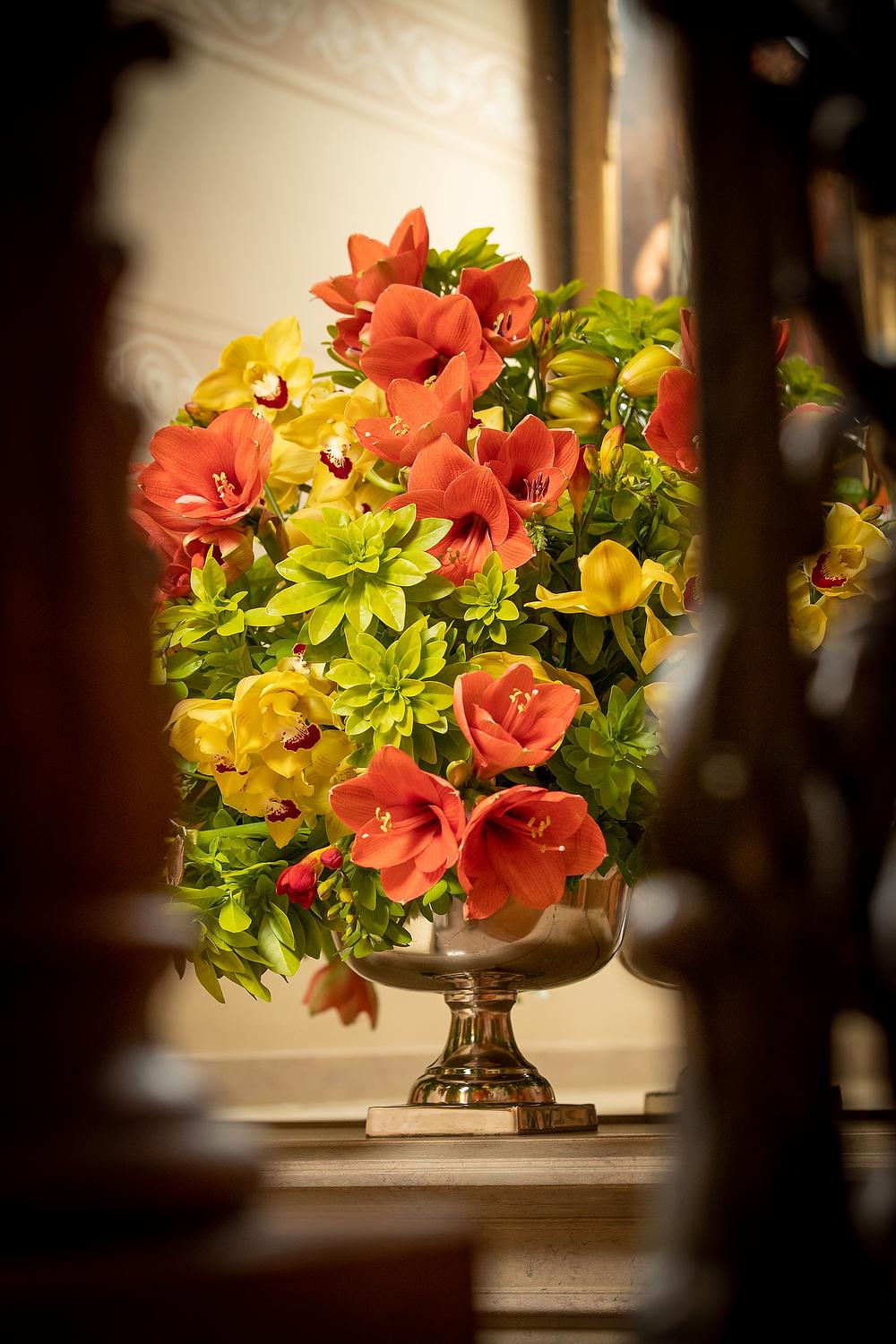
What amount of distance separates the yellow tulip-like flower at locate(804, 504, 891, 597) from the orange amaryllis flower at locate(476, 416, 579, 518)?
0.11 meters

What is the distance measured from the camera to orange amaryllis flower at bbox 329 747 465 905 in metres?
0.47

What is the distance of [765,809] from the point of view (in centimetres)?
23

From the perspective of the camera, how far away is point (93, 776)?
0.69 ft

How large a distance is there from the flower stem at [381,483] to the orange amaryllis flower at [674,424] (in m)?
0.11

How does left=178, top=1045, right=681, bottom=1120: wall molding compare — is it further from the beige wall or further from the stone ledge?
the stone ledge

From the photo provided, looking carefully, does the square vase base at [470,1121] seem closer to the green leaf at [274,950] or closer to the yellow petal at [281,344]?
the green leaf at [274,950]

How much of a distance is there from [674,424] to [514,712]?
0.48 feet

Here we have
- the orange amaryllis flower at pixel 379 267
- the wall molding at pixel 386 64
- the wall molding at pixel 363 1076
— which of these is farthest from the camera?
the wall molding at pixel 386 64

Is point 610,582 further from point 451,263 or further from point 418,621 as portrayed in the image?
point 451,263

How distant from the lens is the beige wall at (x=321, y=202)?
1027 millimetres

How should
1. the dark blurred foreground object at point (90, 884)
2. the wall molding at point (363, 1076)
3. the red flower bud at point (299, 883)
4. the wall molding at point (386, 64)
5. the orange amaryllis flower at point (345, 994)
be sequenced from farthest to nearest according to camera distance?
the wall molding at point (386, 64) → the wall molding at point (363, 1076) → the orange amaryllis flower at point (345, 994) → the red flower bud at point (299, 883) → the dark blurred foreground object at point (90, 884)

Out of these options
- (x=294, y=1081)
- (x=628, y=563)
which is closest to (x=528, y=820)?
(x=628, y=563)

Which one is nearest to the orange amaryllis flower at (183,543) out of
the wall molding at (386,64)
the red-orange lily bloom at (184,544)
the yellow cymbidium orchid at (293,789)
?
the red-orange lily bloom at (184,544)

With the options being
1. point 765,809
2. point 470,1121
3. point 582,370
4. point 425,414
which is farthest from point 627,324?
point 765,809
